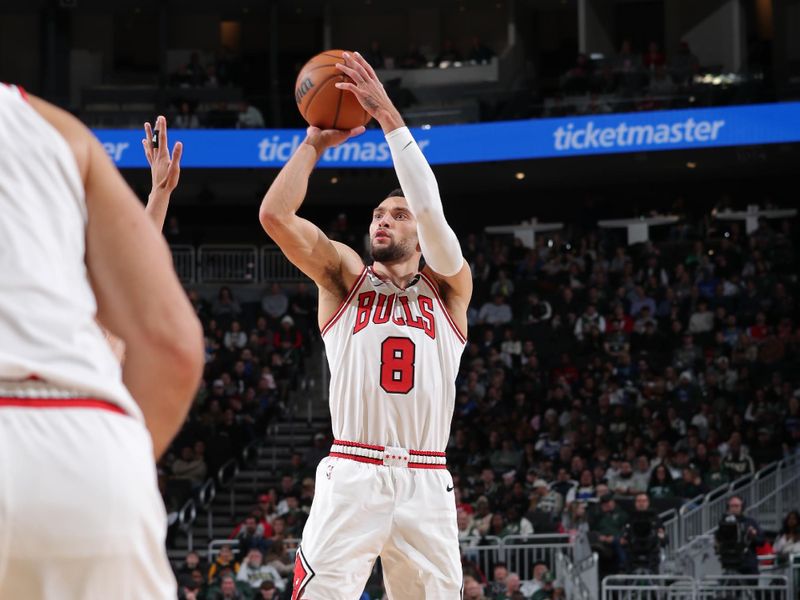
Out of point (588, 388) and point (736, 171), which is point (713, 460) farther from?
point (736, 171)

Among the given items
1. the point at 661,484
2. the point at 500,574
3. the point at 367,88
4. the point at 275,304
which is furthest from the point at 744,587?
the point at 275,304

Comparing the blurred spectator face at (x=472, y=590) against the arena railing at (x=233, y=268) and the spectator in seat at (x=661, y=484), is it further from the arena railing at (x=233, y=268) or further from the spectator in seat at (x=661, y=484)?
the arena railing at (x=233, y=268)

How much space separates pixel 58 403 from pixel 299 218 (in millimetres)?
4033

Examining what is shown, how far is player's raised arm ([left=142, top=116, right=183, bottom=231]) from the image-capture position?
4.09 metres

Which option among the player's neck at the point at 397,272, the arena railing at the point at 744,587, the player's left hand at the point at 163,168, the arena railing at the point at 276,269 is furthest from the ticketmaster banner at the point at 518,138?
the player's left hand at the point at 163,168

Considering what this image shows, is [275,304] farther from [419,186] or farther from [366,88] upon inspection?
[366,88]

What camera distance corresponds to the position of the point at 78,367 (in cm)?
220

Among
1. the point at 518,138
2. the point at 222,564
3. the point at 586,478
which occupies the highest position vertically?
the point at 518,138

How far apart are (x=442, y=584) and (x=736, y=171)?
23.5 metres

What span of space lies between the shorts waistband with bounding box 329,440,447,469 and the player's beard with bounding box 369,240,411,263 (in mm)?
910

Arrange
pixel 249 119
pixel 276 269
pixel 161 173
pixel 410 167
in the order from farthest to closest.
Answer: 1. pixel 276 269
2. pixel 249 119
3. pixel 410 167
4. pixel 161 173

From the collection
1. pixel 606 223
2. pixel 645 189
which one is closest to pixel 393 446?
pixel 606 223

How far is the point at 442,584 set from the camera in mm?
6055

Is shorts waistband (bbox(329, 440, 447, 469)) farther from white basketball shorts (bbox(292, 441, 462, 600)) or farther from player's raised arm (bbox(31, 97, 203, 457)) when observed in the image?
Result: player's raised arm (bbox(31, 97, 203, 457))
